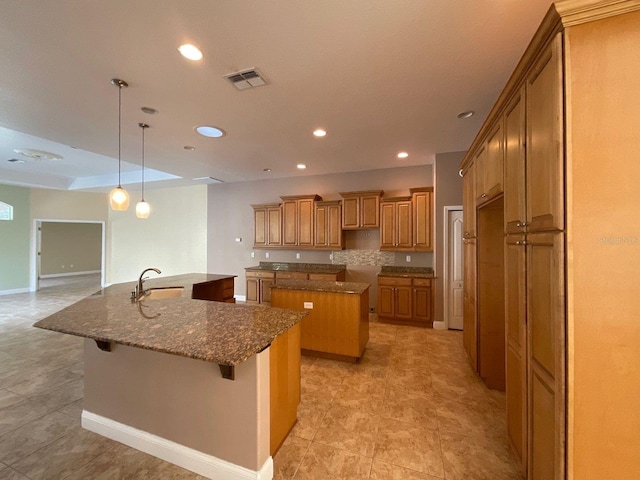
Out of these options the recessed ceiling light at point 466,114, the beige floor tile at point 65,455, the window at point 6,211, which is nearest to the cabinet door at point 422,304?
the recessed ceiling light at point 466,114

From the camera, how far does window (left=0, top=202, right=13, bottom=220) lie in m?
6.79

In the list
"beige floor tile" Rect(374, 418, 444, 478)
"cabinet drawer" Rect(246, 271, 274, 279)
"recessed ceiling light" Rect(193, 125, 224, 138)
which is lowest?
"beige floor tile" Rect(374, 418, 444, 478)

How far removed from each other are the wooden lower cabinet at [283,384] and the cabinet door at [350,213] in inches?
130

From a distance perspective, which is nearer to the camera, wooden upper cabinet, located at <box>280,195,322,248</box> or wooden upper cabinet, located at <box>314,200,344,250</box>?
wooden upper cabinet, located at <box>314,200,344,250</box>

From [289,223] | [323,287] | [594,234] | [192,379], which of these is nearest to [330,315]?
[323,287]

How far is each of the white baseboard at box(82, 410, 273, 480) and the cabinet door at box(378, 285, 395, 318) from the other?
11.1ft

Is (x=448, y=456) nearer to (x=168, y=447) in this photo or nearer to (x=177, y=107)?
(x=168, y=447)

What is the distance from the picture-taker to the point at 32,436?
1964mm

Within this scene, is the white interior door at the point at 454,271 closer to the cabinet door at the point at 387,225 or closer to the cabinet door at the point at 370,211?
the cabinet door at the point at 387,225

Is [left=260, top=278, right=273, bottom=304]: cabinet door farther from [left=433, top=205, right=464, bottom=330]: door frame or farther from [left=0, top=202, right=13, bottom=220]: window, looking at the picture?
[left=0, top=202, right=13, bottom=220]: window

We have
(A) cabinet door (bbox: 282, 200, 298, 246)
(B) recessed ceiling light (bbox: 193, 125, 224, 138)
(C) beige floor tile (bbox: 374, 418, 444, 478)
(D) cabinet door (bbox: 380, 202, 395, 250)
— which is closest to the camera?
(C) beige floor tile (bbox: 374, 418, 444, 478)

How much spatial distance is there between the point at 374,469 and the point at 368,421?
0.46m

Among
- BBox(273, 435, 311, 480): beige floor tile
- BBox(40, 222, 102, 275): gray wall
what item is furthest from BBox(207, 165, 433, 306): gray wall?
BBox(40, 222, 102, 275): gray wall

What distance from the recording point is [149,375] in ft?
5.87
